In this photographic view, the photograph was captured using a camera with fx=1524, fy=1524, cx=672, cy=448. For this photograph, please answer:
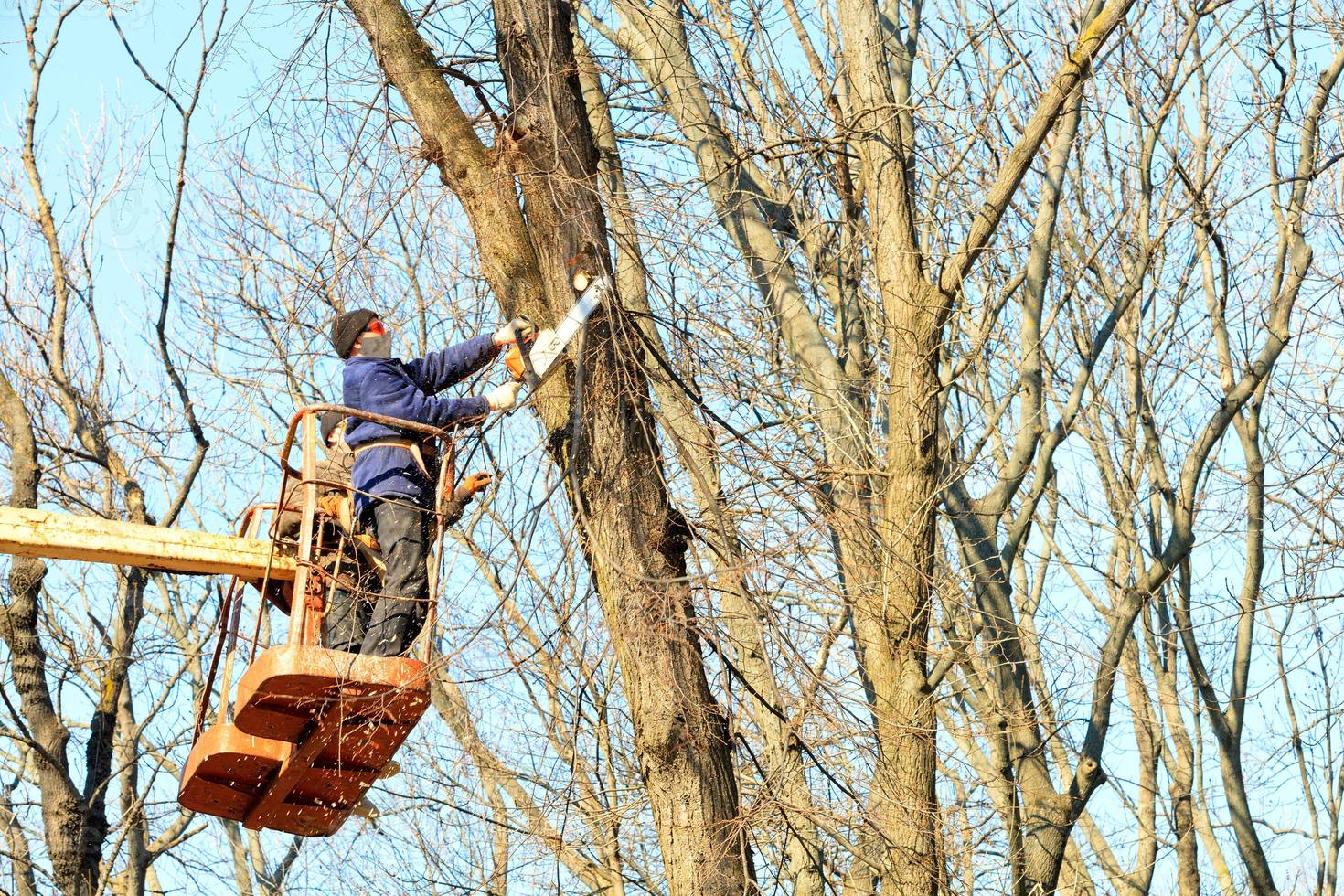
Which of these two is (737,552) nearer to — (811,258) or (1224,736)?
(811,258)

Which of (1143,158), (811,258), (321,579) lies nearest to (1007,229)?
(1143,158)

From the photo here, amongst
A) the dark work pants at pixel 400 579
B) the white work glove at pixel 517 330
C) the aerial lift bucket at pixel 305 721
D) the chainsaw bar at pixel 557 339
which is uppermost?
the white work glove at pixel 517 330

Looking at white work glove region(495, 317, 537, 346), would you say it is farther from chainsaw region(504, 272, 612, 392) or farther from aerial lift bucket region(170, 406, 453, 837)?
aerial lift bucket region(170, 406, 453, 837)

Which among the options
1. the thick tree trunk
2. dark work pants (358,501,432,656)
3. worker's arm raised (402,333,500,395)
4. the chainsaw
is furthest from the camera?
worker's arm raised (402,333,500,395)

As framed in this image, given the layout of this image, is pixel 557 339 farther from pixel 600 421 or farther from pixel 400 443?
pixel 400 443

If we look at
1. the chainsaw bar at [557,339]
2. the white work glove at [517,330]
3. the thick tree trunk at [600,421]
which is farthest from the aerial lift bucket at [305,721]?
the thick tree trunk at [600,421]

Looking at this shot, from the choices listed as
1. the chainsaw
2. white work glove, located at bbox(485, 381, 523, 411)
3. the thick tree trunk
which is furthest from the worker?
the thick tree trunk

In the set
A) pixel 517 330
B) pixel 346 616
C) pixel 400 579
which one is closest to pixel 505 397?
pixel 517 330

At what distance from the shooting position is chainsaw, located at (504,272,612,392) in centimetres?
536

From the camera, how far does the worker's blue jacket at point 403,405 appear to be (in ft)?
19.5

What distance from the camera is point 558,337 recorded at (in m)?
5.38

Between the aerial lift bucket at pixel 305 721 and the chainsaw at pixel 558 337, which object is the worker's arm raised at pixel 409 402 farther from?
the chainsaw at pixel 558 337

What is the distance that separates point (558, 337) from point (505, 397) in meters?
0.46

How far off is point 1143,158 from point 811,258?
213 centimetres
